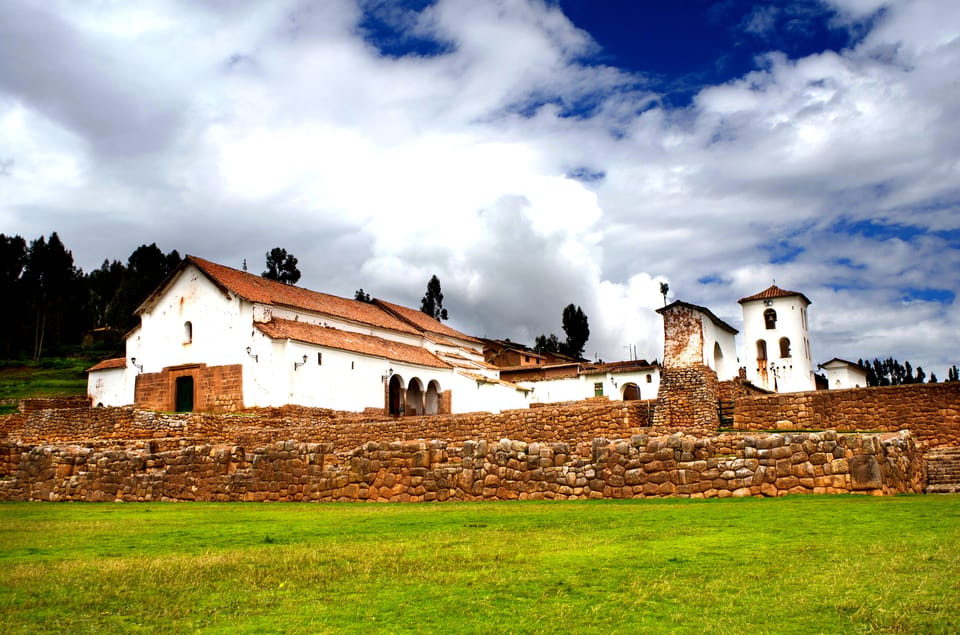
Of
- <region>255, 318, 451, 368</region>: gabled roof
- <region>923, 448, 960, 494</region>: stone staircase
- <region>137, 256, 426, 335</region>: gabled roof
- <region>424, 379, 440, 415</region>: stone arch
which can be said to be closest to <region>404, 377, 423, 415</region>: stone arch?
<region>424, 379, 440, 415</region>: stone arch

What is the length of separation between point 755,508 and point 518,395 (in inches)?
1232

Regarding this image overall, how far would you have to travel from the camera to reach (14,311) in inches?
2692

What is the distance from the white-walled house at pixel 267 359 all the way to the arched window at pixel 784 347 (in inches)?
689

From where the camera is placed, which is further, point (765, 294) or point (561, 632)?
point (765, 294)

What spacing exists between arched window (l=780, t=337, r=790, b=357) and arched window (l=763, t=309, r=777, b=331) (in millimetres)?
952

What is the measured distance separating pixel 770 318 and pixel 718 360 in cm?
2851

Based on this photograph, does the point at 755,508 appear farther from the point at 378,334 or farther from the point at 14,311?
the point at 14,311

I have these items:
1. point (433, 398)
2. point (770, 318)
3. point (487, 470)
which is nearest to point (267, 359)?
point (433, 398)

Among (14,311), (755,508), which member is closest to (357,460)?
(755,508)

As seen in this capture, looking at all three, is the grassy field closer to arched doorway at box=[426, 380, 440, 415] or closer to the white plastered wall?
arched doorway at box=[426, 380, 440, 415]

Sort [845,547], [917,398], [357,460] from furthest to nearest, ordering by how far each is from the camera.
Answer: [917,398]
[357,460]
[845,547]

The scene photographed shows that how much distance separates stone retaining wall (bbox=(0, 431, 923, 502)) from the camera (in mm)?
12789

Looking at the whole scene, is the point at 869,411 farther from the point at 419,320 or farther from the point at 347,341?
the point at 419,320

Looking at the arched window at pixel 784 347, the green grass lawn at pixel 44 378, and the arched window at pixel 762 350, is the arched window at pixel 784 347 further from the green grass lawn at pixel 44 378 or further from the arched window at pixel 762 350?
the green grass lawn at pixel 44 378
